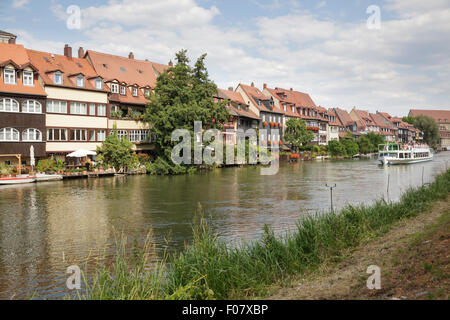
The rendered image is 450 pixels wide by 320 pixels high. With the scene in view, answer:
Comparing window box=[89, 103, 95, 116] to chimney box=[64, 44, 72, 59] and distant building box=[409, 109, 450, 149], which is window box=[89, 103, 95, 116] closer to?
chimney box=[64, 44, 72, 59]

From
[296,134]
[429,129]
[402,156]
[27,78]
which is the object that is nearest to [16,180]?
[27,78]

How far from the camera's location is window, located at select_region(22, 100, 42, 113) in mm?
37750

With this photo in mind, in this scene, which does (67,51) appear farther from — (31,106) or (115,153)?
(115,153)

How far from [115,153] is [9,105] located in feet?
35.1

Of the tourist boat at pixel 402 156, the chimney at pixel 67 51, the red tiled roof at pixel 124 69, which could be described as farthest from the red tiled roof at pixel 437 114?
the chimney at pixel 67 51

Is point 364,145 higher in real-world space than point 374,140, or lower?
lower

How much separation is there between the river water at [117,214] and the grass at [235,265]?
77.3 inches

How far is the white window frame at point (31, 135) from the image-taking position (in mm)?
37594

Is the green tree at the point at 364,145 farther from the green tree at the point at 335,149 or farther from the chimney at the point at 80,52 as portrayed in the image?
the chimney at the point at 80,52

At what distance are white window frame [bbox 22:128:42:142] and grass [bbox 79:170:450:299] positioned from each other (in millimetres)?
32101

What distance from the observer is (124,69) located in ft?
169

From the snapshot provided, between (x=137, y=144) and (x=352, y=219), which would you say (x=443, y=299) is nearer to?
(x=352, y=219)

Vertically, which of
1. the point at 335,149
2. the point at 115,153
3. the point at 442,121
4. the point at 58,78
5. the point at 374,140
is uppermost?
the point at 442,121

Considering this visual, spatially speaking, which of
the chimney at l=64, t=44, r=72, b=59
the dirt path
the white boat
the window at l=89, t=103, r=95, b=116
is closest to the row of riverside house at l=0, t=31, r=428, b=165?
the chimney at l=64, t=44, r=72, b=59
